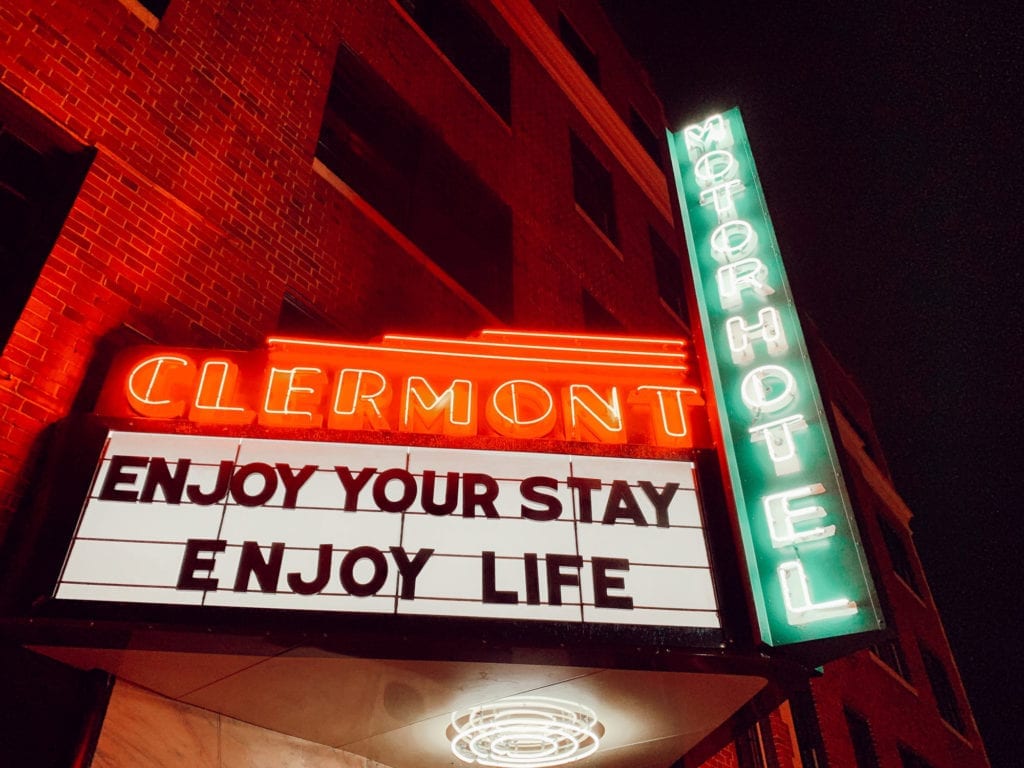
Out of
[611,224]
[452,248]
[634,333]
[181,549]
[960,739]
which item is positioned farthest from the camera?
[960,739]

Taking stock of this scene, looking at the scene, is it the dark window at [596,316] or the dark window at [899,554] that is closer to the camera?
the dark window at [596,316]

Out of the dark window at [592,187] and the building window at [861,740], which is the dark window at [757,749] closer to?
the building window at [861,740]

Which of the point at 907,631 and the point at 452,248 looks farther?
the point at 907,631

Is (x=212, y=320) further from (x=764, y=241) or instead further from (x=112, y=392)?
(x=764, y=241)

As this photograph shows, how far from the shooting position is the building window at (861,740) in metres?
12.5

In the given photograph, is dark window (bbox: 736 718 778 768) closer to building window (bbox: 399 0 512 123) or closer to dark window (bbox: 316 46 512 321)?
dark window (bbox: 316 46 512 321)

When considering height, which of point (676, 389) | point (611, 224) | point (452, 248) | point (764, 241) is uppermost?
point (611, 224)

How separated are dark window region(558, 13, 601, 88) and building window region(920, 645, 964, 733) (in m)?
15.1

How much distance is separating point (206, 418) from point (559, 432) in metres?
2.66

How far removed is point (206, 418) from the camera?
17.8 feet

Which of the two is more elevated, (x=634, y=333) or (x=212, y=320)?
(x=634, y=333)

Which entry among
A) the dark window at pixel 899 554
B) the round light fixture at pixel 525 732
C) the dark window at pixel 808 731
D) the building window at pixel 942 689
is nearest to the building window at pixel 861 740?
the dark window at pixel 808 731

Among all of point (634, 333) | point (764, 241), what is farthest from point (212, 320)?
point (634, 333)

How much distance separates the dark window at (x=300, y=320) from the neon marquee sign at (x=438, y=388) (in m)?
1.42
